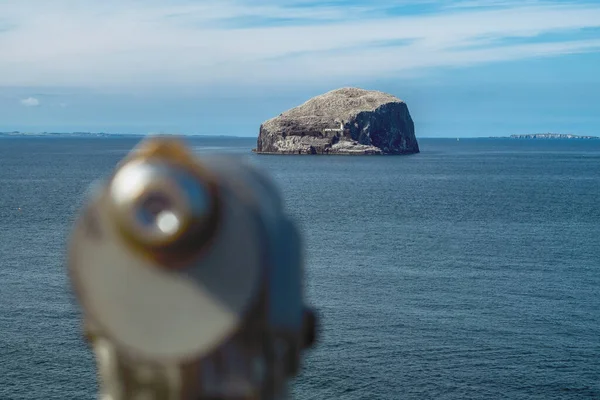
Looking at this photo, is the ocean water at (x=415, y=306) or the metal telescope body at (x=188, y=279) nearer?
the metal telescope body at (x=188, y=279)

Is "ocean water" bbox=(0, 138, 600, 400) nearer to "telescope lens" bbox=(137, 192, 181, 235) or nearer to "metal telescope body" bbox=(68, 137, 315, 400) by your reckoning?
"metal telescope body" bbox=(68, 137, 315, 400)

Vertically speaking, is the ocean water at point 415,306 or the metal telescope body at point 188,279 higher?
the metal telescope body at point 188,279

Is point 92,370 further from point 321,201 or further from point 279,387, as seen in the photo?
point 321,201

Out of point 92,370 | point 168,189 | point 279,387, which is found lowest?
point 92,370

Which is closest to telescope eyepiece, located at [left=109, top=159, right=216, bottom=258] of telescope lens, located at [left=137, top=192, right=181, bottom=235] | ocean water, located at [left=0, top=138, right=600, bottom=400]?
telescope lens, located at [left=137, top=192, right=181, bottom=235]

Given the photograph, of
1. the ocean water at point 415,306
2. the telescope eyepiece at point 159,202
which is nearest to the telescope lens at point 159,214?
the telescope eyepiece at point 159,202

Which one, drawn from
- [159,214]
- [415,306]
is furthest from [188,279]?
[415,306]

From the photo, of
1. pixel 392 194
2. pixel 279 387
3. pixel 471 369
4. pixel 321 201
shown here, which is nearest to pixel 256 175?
pixel 279 387

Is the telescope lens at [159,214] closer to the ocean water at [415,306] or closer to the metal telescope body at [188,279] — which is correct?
the metal telescope body at [188,279]

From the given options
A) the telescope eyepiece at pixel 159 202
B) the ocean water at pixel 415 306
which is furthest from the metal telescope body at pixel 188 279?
the ocean water at pixel 415 306
